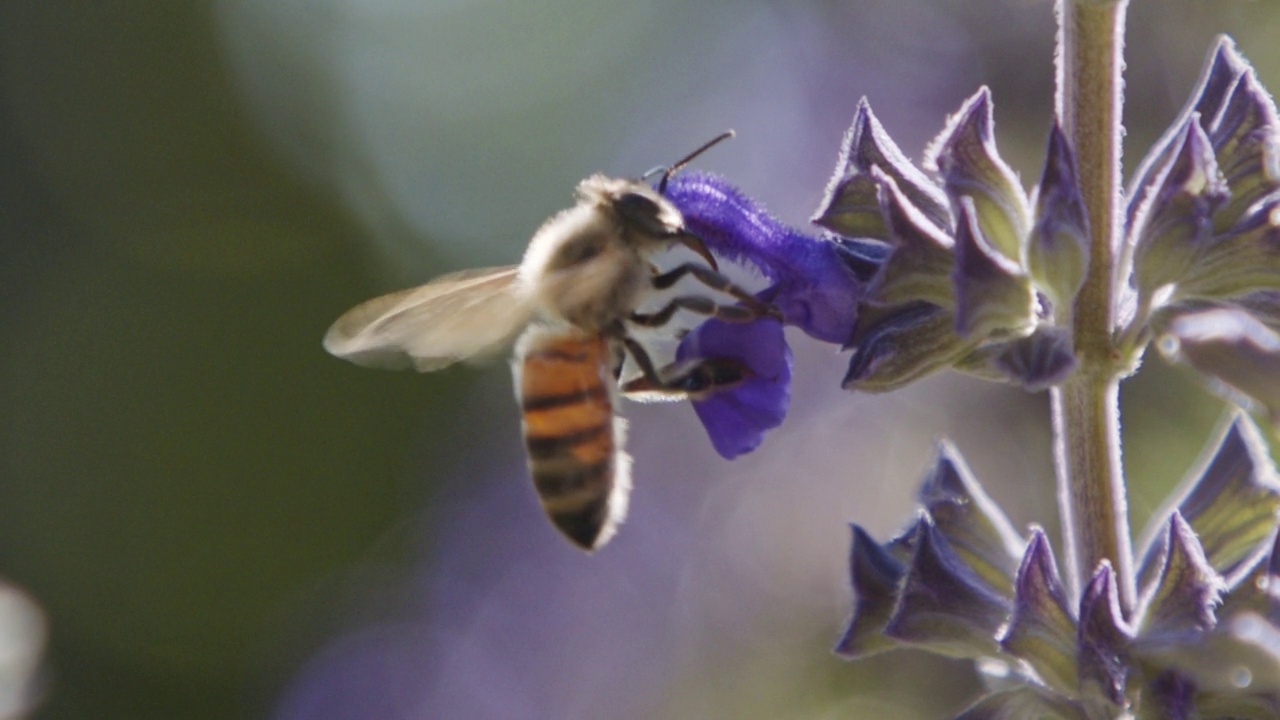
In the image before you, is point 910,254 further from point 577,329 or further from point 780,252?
point 577,329

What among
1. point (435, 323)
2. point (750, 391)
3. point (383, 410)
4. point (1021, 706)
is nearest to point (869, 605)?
point (1021, 706)

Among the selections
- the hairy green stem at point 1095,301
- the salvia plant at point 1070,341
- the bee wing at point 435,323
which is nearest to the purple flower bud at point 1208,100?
the salvia plant at point 1070,341

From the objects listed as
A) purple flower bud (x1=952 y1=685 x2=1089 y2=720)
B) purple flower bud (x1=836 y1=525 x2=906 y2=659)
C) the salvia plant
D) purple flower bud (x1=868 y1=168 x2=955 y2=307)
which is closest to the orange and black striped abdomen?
the salvia plant

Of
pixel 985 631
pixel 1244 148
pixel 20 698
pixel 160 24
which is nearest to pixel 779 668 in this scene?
pixel 20 698

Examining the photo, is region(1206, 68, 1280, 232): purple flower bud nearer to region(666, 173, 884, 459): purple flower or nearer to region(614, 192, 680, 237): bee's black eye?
region(666, 173, 884, 459): purple flower

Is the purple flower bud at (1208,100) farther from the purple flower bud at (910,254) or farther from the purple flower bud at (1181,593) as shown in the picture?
the purple flower bud at (1181,593)

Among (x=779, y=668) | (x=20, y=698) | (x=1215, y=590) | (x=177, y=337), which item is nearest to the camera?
(x=1215, y=590)

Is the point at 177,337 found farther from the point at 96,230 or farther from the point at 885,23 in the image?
the point at 885,23
